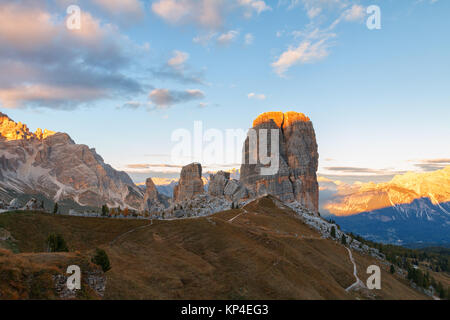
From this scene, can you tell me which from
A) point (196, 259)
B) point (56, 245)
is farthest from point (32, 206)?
point (196, 259)

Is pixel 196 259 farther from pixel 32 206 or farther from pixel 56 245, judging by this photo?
pixel 32 206

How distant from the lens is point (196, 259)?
71562mm

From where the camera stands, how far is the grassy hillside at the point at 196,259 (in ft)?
183

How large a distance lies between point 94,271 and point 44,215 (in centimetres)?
6597

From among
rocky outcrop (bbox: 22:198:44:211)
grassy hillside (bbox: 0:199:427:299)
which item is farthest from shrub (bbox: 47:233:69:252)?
rocky outcrop (bbox: 22:198:44:211)

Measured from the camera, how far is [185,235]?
289 feet

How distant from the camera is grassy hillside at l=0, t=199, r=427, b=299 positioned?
55.7m

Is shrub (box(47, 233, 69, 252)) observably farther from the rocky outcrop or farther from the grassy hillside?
the rocky outcrop

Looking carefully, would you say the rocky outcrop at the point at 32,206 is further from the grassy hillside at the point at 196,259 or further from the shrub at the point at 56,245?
the shrub at the point at 56,245

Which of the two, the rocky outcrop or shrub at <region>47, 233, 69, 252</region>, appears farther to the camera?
the rocky outcrop
